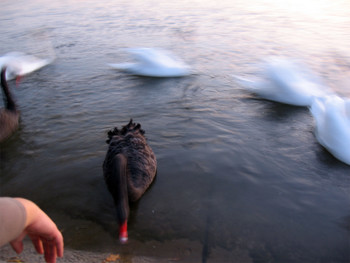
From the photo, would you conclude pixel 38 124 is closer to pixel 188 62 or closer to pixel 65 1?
pixel 188 62

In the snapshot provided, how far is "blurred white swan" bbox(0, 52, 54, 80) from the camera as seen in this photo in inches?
321

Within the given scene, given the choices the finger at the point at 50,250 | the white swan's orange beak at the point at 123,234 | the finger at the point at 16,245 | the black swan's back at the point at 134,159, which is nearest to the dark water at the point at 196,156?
the black swan's back at the point at 134,159

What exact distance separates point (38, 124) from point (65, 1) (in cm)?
2232

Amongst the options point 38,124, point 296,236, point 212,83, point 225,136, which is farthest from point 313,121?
point 38,124

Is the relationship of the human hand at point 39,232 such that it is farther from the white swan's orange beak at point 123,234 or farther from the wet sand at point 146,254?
the wet sand at point 146,254

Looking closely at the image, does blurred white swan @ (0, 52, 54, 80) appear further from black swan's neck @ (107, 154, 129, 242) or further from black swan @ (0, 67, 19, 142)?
black swan's neck @ (107, 154, 129, 242)

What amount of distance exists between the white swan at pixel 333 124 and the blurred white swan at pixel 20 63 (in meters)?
7.04

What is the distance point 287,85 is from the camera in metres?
6.64

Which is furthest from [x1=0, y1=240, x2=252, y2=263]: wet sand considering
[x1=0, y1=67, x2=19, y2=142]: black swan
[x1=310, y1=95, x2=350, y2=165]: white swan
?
[x1=0, y1=67, x2=19, y2=142]: black swan

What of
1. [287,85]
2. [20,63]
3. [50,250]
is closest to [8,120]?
[50,250]

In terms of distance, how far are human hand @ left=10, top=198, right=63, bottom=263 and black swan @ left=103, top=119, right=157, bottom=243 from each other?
109cm

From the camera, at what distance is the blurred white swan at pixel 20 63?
816 cm

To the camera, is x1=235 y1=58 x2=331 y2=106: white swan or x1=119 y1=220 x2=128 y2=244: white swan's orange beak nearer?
x1=119 y1=220 x2=128 y2=244: white swan's orange beak

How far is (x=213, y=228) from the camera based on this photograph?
10.0ft
